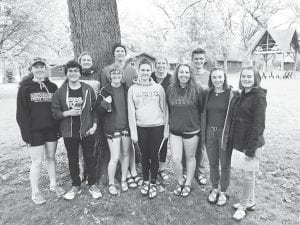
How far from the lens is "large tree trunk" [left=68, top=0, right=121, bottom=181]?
423cm

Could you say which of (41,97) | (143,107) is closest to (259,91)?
(143,107)

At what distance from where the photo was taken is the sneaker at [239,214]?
3487mm


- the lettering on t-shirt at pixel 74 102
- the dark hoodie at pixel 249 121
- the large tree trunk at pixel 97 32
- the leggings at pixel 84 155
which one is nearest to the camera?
the dark hoodie at pixel 249 121

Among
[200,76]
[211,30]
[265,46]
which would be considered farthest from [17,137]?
[265,46]

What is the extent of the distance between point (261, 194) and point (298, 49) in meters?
37.6

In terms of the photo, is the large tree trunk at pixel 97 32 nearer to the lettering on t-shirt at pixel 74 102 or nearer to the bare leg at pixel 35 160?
the lettering on t-shirt at pixel 74 102

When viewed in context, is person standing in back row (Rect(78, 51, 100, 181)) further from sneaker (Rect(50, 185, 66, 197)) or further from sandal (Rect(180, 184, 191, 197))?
sandal (Rect(180, 184, 191, 197))

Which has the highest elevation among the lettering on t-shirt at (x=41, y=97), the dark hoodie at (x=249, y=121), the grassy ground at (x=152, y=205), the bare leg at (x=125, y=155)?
the lettering on t-shirt at (x=41, y=97)

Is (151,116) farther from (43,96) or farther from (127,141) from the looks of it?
(43,96)

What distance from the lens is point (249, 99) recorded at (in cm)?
324

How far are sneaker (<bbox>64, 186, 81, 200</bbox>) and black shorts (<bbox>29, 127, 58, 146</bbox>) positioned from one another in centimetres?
83

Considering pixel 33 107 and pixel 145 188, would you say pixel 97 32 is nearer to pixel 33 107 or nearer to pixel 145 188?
pixel 33 107

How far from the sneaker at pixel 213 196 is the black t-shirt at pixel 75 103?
7.07 feet

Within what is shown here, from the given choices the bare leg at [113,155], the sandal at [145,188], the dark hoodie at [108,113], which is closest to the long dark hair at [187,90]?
the dark hoodie at [108,113]
